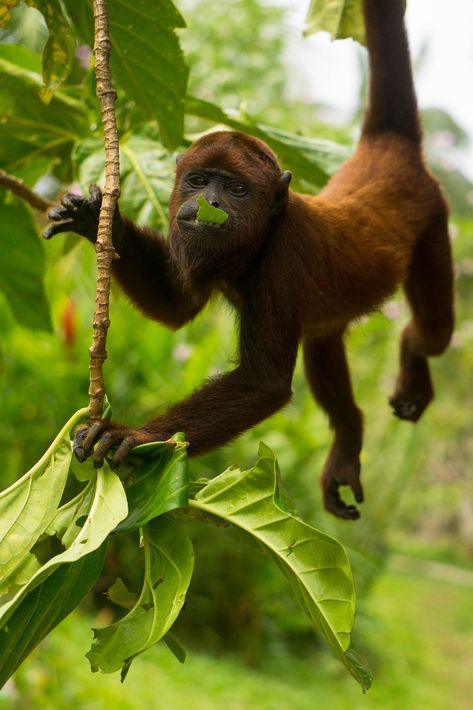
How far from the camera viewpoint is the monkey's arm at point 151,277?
2338 millimetres

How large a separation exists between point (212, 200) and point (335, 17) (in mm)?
655

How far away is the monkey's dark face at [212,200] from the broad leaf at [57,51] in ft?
1.39

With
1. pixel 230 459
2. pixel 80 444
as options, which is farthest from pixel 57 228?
pixel 230 459

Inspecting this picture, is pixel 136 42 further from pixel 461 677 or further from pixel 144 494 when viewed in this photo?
pixel 461 677

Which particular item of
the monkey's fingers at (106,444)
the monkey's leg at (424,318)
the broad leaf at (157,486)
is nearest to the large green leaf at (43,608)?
the broad leaf at (157,486)

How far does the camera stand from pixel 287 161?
8.49ft

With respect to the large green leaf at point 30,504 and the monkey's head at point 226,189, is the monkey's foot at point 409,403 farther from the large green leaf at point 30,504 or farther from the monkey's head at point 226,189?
the large green leaf at point 30,504

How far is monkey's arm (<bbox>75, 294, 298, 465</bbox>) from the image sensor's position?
78.2 inches

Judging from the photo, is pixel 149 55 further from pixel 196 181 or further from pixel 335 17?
pixel 335 17

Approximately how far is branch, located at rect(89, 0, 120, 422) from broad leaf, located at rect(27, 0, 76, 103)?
Result: 1.39ft

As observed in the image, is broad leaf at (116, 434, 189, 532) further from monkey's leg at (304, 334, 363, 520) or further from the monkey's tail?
the monkey's tail

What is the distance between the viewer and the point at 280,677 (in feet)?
23.9

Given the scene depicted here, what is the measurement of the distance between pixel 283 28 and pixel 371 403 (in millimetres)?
5263

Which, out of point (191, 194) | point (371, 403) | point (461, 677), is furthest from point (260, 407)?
point (461, 677)
